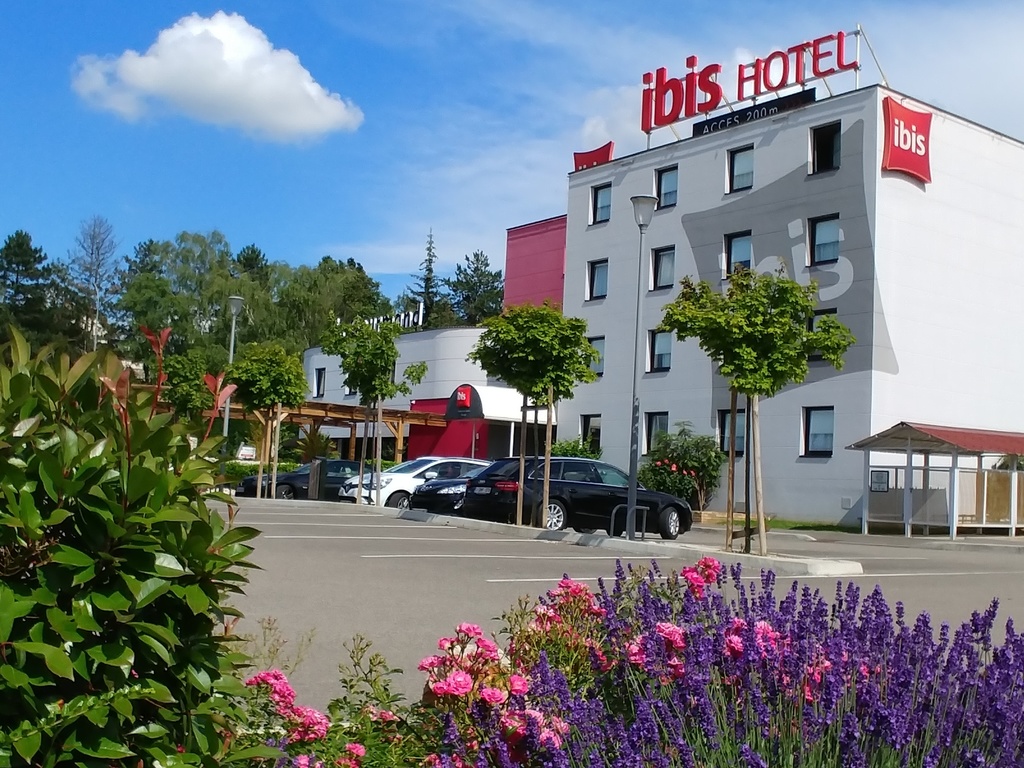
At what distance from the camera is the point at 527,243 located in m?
47.3

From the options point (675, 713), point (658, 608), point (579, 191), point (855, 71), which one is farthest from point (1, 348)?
point (579, 191)

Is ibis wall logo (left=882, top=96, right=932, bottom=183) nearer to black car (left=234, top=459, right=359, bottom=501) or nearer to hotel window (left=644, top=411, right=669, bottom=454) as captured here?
hotel window (left=644, top=411, right=669, bottom=454)

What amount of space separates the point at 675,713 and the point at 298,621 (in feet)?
20.4

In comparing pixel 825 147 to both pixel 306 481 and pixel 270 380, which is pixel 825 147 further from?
pixel 306 481

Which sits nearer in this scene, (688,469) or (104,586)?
(104,586)

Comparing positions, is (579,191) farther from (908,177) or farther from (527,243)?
(908,177)

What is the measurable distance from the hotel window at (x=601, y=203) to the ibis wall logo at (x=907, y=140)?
11532 millimetres

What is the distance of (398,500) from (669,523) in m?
9.59

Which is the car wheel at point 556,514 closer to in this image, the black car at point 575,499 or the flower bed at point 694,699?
the black car at point 575,499

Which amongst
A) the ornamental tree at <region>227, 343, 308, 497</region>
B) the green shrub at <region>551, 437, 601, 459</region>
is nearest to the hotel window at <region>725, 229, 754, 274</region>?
the green shrub at <region>551, 437, 601, 459</region>

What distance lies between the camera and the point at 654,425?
123 ft

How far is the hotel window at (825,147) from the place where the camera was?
32.8 metres

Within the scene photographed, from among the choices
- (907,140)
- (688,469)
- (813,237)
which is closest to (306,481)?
(688,469)

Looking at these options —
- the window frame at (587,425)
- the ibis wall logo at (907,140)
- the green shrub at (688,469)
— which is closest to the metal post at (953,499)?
the green shrub at (688,469)
